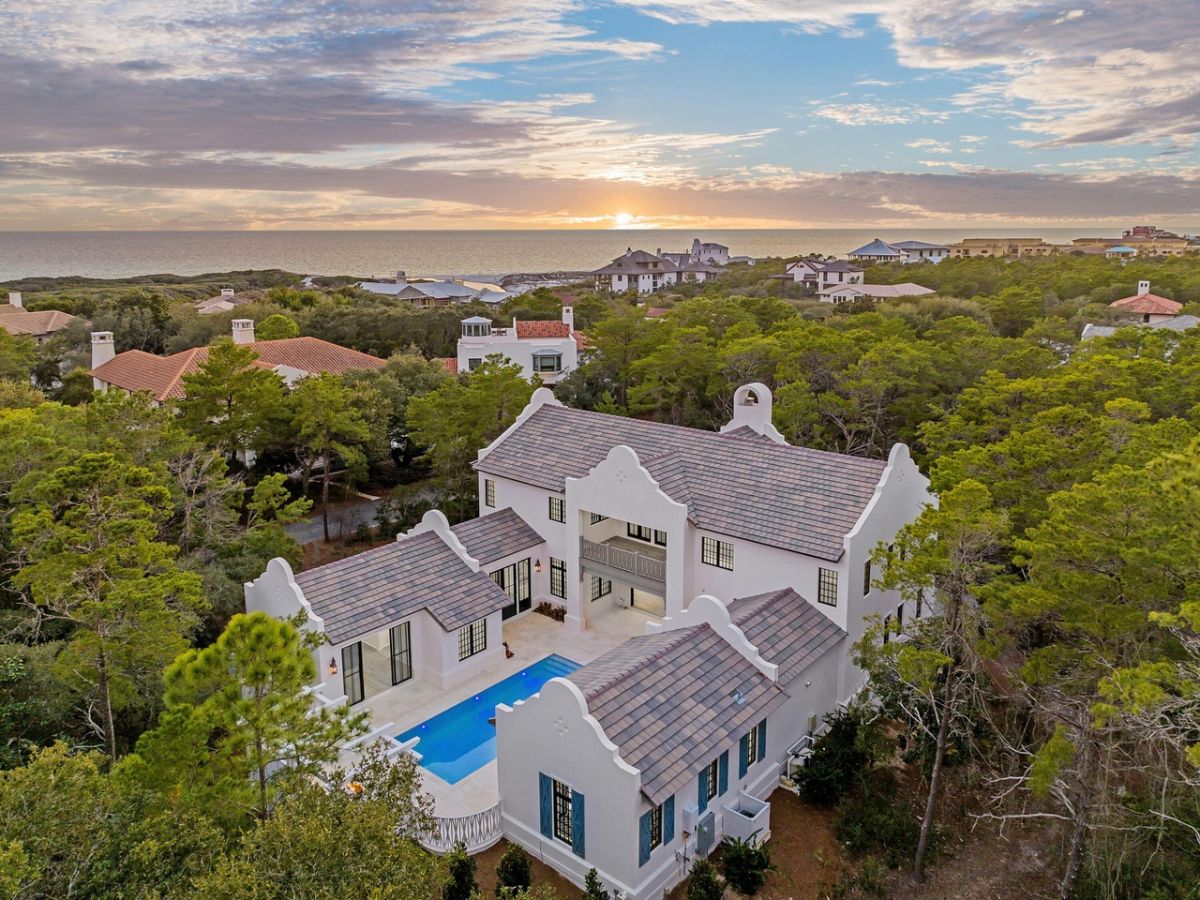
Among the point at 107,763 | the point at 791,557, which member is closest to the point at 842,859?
the point at 791,557

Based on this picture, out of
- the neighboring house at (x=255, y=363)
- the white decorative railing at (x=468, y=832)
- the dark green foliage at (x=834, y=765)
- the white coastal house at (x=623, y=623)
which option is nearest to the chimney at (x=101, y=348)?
the neighboring house at (x=255, y=363)

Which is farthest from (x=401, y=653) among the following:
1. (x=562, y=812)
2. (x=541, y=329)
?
(x=541, y=329)

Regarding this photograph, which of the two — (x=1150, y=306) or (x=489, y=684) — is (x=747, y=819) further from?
(x=1150, y=306)

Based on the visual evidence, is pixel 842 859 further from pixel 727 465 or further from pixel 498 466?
pixel 498 466

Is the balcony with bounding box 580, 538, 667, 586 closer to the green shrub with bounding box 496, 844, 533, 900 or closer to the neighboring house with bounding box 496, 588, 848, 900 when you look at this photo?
the neighboring house with bounding box 496, 588, 848, 900

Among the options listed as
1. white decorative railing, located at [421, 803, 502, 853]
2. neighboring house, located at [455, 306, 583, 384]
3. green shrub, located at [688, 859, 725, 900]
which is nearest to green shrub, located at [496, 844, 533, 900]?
white decorative railing, located at [421, 803, 502, 853]
